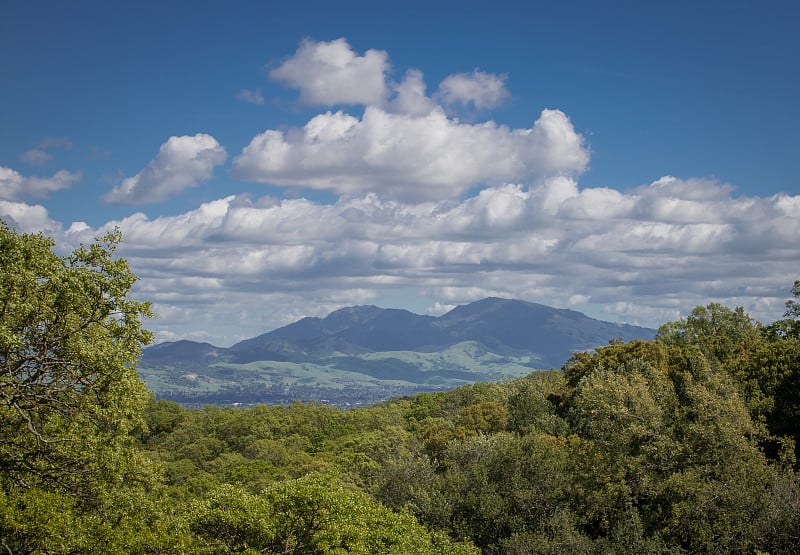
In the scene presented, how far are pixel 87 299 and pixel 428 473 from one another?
34868 millimetres

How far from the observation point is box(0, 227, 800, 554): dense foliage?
22.5m

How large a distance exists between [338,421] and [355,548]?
88.4 m

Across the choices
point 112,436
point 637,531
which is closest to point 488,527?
point 637,531

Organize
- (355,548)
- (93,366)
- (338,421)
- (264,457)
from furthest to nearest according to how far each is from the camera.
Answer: (338,421) → (264,457) → (355,548) → (93,366)

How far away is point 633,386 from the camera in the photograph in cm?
4881

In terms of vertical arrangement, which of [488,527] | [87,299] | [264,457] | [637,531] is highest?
[87,299]

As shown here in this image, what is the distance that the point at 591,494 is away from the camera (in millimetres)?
40000

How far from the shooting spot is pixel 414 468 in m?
52.4

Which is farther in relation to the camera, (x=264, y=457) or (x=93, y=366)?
(x=264, y=457)

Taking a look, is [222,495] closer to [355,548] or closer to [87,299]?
[355,548]

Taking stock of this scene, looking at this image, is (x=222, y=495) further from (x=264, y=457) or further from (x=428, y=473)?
(x=264, y=457)

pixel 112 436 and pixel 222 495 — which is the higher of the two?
pixel 112 436

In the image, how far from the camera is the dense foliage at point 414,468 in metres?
22.5

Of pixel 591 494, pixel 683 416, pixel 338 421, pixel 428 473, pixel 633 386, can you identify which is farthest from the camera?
pixel 338 421
